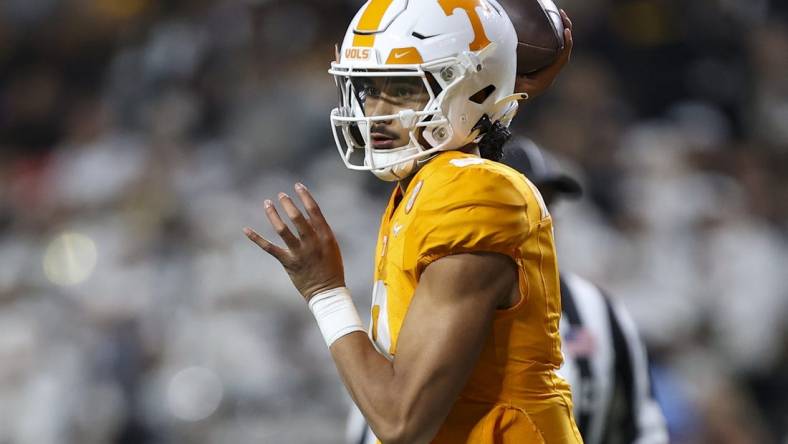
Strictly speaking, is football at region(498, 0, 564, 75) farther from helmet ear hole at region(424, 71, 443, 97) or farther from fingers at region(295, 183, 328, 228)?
fingers at region(295, 183, 328, 228)

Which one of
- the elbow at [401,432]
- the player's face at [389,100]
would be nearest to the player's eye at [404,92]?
the player's face at [389,100]

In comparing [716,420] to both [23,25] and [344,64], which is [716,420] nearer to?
[344,64]

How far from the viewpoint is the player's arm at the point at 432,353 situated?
208 centimetres

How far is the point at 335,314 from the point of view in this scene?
2.27m

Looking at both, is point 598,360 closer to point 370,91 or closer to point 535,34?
point 535,34

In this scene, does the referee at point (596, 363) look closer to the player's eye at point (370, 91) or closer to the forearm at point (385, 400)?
the player's eye at point (370, 91)

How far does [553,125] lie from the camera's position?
6.61m

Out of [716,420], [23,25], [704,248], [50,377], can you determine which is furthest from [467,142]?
[23,25]

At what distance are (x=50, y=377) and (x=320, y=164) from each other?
69.2 inches

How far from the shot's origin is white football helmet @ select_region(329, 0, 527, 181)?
7.52 ft

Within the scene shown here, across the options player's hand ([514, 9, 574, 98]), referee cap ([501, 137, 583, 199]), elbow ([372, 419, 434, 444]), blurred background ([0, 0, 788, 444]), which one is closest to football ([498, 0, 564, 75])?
player's hand ([514, 9, 574, 98])

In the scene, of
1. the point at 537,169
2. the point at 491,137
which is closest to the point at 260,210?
the point at 537,169

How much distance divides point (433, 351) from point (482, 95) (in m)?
0.55

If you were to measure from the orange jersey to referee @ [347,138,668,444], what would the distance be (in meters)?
1.21
